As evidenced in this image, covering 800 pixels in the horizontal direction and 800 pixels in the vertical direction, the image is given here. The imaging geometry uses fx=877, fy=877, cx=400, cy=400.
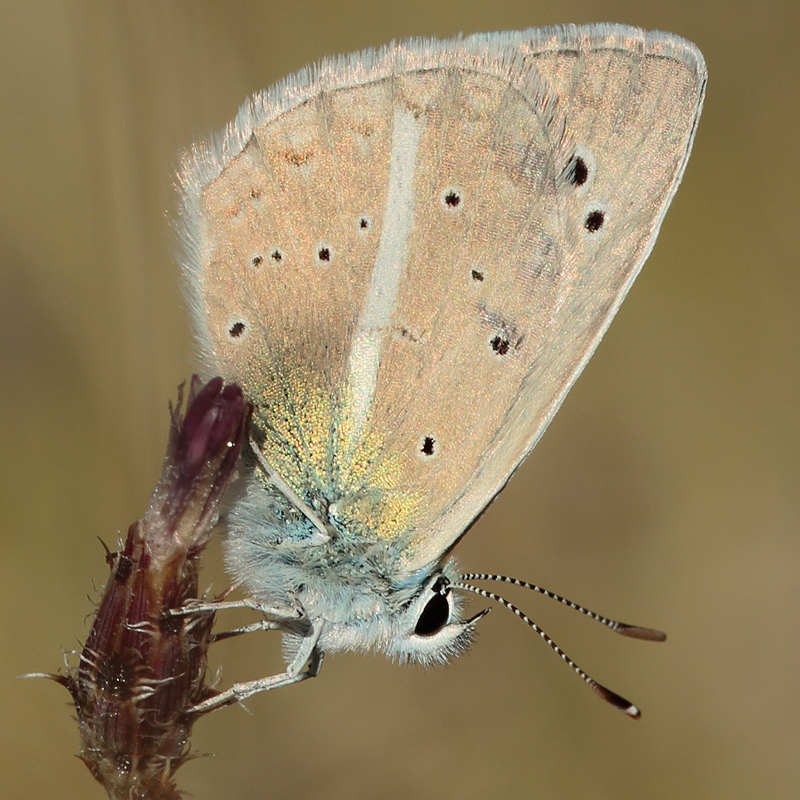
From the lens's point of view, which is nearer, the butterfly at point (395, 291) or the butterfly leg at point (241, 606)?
the butterfly leg at point (241, 606)

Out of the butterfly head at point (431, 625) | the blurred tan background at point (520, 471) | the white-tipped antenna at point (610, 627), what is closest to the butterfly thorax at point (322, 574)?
the butterfly head at point (431, 625)

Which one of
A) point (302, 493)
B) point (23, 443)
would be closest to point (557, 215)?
point (302, 493)

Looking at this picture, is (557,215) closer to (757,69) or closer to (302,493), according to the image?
(302,493)

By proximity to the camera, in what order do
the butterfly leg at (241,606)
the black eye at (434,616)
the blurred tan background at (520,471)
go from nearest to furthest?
the butterfly leg at (241,606) < the black eye at (434,616) < the blurred tan background at (520,471)

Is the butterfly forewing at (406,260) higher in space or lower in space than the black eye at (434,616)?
higher

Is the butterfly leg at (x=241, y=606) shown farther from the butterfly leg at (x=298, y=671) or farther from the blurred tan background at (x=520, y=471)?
the blurred tan background at (x=520, y=471)

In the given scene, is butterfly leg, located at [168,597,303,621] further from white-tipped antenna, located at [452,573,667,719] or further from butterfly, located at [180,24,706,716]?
white-tipped antenna, located at [452,573,667,719]
